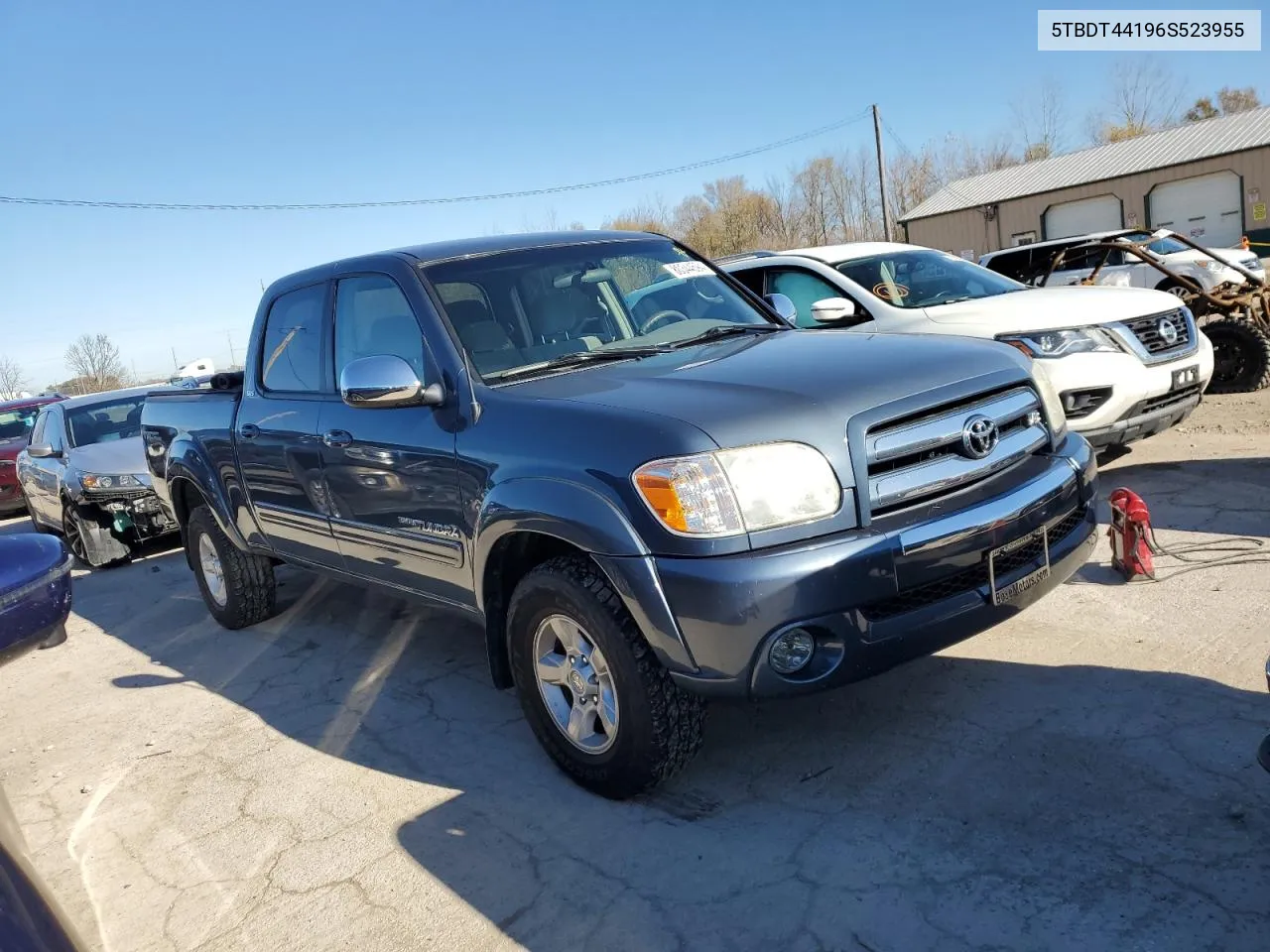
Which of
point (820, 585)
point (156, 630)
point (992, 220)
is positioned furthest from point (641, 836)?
point (992, 220)

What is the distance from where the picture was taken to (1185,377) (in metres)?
6.24

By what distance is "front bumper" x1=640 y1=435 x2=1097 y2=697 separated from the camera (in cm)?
274

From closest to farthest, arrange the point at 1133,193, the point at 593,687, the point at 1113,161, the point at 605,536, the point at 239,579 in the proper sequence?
the point at 605,536 < the point at 593,687 < the point at 239,579 < the point at 1133,193 < the point at 1113,161

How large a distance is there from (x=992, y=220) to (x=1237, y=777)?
1756 inches

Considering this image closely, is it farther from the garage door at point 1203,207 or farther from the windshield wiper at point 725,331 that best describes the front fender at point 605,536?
the garage door at point 1203,207

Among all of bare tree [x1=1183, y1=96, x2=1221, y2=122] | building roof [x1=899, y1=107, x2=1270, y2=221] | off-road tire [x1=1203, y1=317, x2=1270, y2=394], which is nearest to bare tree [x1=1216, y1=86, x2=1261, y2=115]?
bare tree [x1=1183, y1=96, x2=1221, y2=122]

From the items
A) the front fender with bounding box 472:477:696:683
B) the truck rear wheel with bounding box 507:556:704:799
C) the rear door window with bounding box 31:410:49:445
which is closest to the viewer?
the front fender with bounding box 472:477:696:683

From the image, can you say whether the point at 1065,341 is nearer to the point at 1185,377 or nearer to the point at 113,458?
the point at 1185,377

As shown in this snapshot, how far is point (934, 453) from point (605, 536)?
1.05m

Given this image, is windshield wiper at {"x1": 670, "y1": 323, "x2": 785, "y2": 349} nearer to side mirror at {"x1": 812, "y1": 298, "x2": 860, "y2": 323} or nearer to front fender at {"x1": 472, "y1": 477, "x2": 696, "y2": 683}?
front fender at {"x1": 472, "y1": 477, "x2": 696, "y2": 683}

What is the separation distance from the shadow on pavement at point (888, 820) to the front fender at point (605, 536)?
0.64 metres

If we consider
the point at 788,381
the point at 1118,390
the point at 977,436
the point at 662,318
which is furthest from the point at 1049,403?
the point at 1118,390

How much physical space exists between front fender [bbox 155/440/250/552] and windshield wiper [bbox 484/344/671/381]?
2564mm

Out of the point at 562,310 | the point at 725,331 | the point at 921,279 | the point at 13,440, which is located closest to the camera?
the point at 562,310
